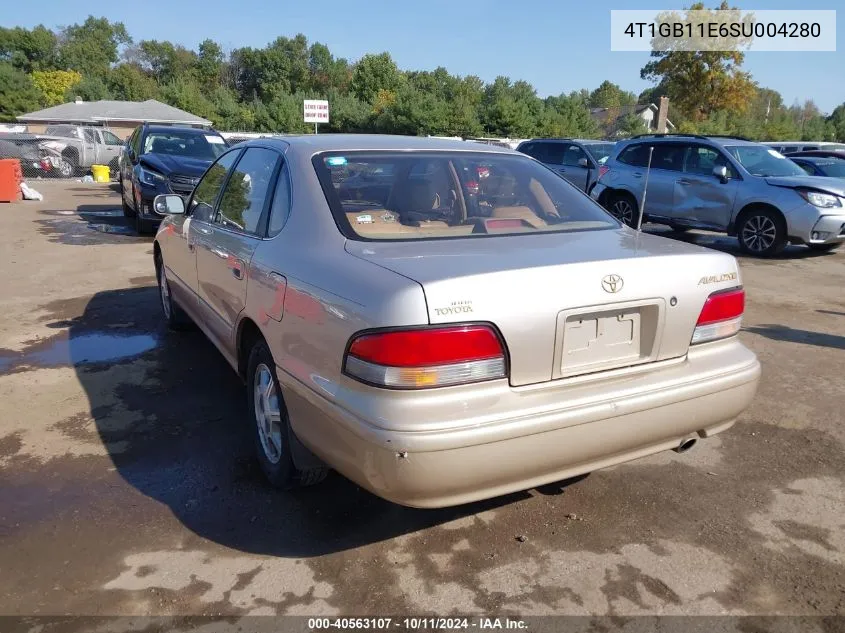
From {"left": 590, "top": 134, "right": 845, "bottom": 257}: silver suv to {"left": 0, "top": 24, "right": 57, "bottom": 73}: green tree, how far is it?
290 feet

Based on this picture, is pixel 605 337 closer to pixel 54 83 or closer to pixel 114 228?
pixel 114 228

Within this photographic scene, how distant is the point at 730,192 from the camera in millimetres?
10500

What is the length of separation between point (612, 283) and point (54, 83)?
83.4 metres

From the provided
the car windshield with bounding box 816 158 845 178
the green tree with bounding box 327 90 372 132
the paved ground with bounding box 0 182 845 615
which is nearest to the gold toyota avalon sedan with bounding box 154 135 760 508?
the paved ground with bounding box 0 182 845 615

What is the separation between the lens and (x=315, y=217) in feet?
9.92

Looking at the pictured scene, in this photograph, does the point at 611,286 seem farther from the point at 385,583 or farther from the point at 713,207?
the point at 713,207

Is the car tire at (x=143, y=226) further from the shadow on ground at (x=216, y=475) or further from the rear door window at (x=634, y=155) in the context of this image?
the rear door window at (x=634, y=155)

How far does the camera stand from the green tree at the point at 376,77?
70.4 meters

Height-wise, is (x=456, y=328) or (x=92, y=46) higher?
(x=92, y=46)

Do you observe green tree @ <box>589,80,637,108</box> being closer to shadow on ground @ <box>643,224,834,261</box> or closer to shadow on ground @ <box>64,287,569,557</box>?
shadow on ground @ <box>643,224,834,261</box>

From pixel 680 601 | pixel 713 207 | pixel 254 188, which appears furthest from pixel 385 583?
pixel 713 207

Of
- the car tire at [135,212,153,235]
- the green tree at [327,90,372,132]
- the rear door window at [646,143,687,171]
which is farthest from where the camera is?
the green tree at [327,90,372,132]

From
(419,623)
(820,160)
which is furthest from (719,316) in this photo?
(820,160)

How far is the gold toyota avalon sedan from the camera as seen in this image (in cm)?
235
